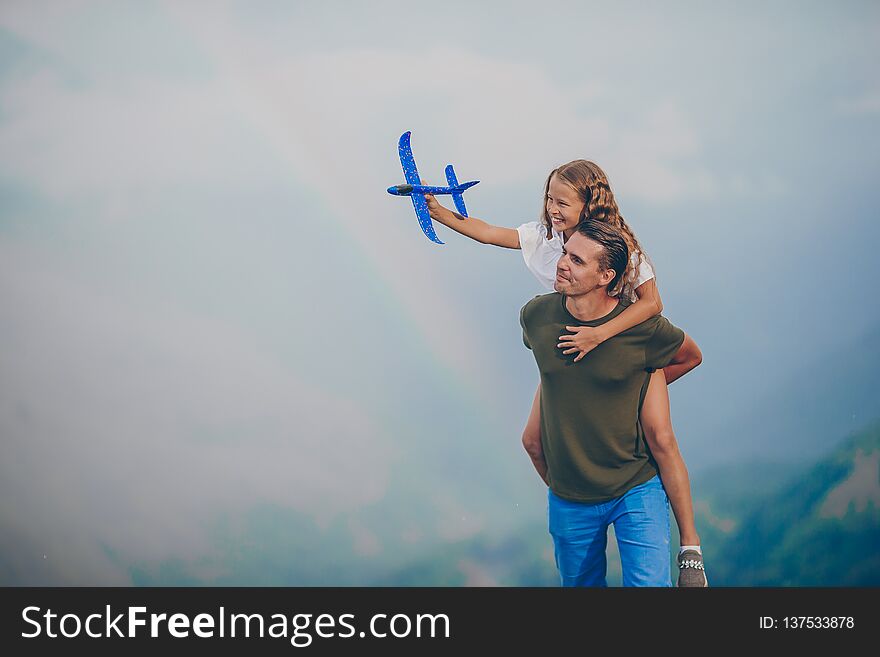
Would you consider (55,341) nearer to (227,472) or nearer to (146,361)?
(146,361)

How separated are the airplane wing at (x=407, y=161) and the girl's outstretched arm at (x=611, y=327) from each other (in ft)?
2.03

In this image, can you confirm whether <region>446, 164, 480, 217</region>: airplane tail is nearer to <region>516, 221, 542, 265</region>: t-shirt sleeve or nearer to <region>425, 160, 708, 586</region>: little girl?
<region>425, 160, 708, 586</region>: little girl

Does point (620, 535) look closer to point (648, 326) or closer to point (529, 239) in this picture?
point (648, 326)

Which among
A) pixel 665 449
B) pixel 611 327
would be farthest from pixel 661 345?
pixel 665 449

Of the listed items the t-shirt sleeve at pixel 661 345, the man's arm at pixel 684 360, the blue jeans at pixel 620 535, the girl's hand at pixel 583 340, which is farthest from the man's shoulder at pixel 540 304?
the blue jeans at pixel 620 535

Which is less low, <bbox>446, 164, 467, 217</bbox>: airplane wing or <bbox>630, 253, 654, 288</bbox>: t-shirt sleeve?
<bbox>446, 164, 467, 217</bbox>: airplane wing

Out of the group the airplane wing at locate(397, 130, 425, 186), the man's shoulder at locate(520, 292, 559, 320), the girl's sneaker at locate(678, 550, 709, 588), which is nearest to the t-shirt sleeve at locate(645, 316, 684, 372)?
the man's shoulder at locate(520, 292, 559, 320)

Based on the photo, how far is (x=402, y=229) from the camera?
3566mm

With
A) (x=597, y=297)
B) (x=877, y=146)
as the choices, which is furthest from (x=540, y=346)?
(x=877, y=146)

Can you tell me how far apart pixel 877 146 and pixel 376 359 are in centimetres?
186

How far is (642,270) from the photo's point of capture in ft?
9.93

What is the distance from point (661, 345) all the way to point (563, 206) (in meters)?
0.49

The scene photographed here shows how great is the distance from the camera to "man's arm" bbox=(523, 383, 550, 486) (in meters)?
3.16

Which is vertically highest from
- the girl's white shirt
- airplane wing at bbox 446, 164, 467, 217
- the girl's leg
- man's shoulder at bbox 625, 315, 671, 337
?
airplane wing at bbox 446, 164, 467, 217
